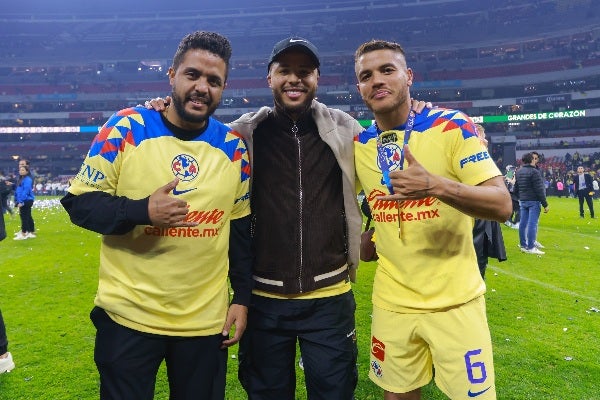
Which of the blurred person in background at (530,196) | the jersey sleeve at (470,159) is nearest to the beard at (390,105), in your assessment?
the jersey sleeve at (470,159)

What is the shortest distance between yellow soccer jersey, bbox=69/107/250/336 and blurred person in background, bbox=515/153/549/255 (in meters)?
9.13

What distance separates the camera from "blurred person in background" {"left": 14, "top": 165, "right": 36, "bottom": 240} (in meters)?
11.7

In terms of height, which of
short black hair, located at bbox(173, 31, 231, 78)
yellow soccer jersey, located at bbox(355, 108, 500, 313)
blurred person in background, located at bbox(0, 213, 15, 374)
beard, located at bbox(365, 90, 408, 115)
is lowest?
blurred person in background, located at bbox(0, 213, 15, 374)

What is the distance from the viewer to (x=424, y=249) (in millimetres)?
2461

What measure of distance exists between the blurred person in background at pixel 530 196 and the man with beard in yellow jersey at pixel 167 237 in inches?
356

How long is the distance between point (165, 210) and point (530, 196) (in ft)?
31.5

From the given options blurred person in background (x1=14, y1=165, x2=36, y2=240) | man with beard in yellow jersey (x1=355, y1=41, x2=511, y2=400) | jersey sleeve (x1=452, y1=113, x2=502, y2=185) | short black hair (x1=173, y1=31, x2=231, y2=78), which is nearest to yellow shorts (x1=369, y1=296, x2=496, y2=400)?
man with beard in yellow jersey (x1=355, y1=41, x2=511, y2=400)

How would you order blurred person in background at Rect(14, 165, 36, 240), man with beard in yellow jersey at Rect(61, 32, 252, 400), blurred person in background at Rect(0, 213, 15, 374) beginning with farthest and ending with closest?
1. blurred person in background at Rect(14, 165, 36, 240)
2. blurred person in background at Rect(0, 213, 15, 374)
3. man with beard in yellow jersey at Rect(61, 32, 252, 400)

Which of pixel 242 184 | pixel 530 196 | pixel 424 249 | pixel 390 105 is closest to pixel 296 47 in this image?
pixel 390 105

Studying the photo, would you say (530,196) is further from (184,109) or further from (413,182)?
(184,109)

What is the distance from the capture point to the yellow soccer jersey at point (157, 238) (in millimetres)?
2223

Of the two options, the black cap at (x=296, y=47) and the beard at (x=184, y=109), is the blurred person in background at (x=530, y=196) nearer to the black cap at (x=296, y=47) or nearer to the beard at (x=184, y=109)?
the black cap at (x=296, y=47)

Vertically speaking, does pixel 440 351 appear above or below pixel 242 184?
below

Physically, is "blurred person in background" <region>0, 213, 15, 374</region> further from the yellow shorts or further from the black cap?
the yellow shorts
